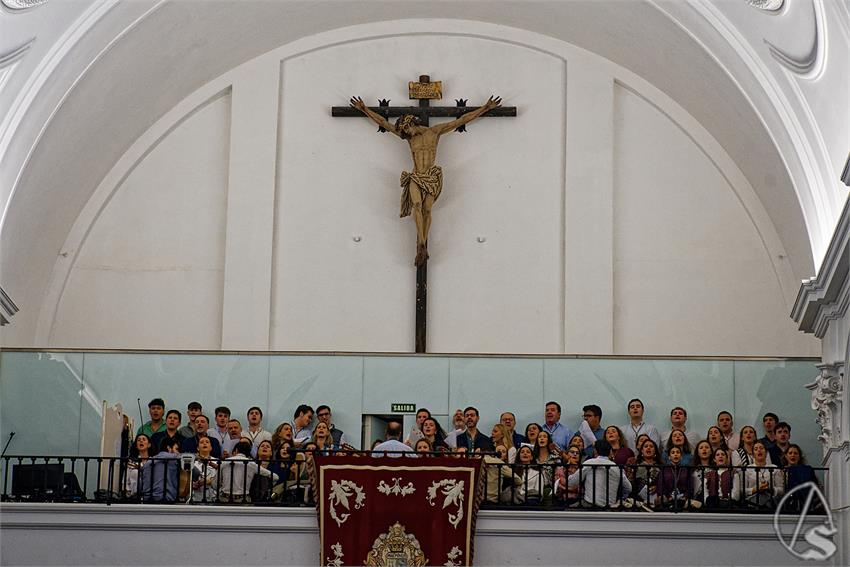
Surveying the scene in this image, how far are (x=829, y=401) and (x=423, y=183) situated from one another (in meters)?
6.58

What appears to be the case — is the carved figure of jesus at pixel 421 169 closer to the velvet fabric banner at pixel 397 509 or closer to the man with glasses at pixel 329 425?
the man with glasses at pixel 329 425

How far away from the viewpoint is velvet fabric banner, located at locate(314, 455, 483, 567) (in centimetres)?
1599

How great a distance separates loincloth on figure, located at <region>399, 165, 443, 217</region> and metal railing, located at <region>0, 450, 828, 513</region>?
4829 mm

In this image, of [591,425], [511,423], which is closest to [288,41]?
[511,423]

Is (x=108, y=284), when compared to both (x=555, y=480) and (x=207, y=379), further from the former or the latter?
(x=555, y=480)

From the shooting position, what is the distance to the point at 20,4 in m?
16.4

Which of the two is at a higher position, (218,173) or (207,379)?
(218,173)

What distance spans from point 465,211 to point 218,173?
3.28 metres

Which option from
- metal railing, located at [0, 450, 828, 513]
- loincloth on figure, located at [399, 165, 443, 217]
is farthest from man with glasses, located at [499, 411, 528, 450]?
loincloth on figure, located at [399, 165, 443, 217]

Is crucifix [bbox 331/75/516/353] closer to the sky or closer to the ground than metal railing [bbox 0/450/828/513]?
closer to the sky

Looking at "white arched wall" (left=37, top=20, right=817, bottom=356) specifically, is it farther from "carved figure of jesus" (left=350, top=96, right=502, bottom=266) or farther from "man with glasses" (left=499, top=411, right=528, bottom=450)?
"man with glasses" (left=499, top=411, right=528, bottom=450)

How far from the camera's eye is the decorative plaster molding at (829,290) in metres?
14.1

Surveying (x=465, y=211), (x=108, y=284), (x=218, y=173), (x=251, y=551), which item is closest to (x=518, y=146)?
(x=465, y=211)

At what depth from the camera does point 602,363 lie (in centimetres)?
1752
